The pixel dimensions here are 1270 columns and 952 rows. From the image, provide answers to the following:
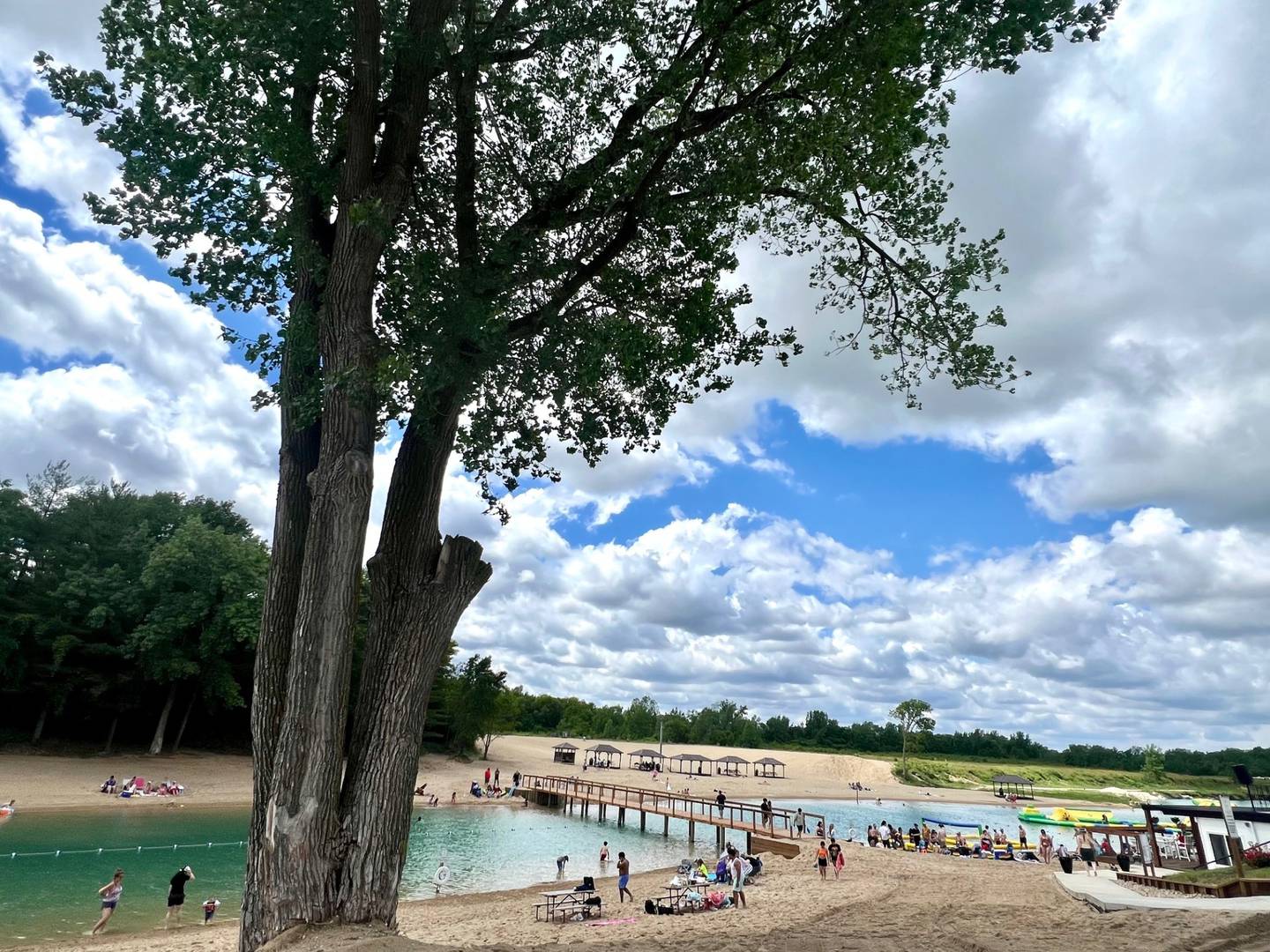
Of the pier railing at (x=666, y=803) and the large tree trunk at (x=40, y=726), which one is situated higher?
the large tree trunk at (x=40, y=726)

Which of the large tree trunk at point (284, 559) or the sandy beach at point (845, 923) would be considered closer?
the large tree trunk at point (284, 559)

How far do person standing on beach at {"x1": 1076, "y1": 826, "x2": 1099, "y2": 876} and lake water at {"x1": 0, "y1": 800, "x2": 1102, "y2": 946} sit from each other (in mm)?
12892

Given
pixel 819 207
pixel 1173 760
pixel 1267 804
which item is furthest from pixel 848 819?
pixel 1173 760

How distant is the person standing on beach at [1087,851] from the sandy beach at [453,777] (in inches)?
1034

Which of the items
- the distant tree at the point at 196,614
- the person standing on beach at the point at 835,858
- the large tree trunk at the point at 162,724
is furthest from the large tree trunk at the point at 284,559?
the large tree trunk at the point at 162,724

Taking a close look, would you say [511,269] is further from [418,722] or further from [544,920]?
[544,920]

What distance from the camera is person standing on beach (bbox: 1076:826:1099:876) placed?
1894cm

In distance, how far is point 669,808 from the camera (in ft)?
123

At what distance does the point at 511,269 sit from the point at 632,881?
2044 cm

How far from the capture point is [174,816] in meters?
28.2

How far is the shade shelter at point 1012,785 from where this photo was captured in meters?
57.6

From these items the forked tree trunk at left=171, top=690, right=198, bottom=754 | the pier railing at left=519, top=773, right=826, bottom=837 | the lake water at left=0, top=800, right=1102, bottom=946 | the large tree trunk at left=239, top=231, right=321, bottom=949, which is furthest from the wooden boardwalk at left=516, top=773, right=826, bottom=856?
the large tree trunk at left=239, top=231, right=321, bottom=949

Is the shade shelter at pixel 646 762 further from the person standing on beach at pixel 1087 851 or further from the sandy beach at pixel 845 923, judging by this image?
the person standing on beach at pixel 1087 851

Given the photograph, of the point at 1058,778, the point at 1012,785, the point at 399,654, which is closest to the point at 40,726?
the point at 399,654
